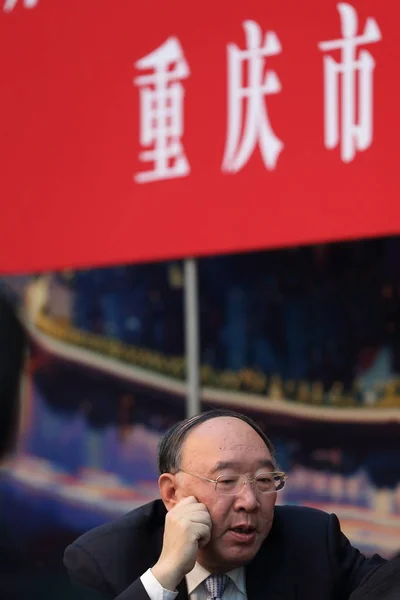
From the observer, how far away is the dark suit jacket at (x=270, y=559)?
2291 mm

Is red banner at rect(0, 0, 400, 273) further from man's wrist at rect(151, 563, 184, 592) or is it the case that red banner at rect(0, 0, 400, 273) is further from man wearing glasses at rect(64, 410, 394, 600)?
man's wrist at rect(151, 563, 184, 592)

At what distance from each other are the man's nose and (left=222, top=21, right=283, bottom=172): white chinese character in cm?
184

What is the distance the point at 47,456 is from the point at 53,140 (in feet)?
4.16

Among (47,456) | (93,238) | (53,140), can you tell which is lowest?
(47,456)

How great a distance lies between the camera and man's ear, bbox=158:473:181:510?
Result: 2.25 meters

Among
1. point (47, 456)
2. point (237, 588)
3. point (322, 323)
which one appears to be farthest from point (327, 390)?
point (237, 588)

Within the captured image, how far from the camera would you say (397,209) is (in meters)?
3.57

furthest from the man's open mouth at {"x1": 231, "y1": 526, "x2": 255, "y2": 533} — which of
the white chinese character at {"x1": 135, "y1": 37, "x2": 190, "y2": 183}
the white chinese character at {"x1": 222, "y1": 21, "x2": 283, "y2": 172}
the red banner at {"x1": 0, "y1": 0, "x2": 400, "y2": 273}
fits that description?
the white chinese character at {"x1": 135, "y1": 37, "x2": 190, "y2": 183}

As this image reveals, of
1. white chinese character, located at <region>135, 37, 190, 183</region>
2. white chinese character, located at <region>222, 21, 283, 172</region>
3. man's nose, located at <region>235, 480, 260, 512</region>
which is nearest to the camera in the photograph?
man's nose, located at <region>235, 480, 260, 512</region>

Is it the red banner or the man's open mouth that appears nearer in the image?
the man's open mouth

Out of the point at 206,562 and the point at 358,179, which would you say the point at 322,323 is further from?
the point at 206,562

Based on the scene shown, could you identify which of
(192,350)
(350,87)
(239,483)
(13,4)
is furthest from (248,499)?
(13,4)

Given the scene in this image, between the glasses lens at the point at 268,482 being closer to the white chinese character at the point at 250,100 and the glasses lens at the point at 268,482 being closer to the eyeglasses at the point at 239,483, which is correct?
the eyeglasses at the point at 239,483

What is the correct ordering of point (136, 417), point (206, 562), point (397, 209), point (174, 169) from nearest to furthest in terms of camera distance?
point (206, 562)
point (397, 209)
point (174, 169)
point (136, 417)
